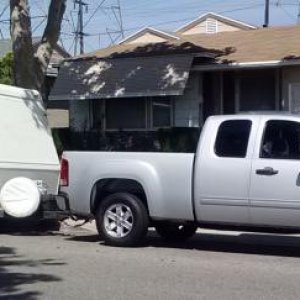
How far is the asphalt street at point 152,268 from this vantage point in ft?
26.4

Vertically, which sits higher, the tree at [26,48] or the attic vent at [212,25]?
the attic vent at [212,25]

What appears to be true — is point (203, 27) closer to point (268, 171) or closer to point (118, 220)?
point (118, 220)

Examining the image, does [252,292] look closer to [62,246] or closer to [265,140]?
[265,140]

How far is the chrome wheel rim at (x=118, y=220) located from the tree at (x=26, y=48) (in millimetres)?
5535

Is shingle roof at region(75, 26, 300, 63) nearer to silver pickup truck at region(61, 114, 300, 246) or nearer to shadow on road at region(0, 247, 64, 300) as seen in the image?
silver pickup truck at region(61, 114, 300, 246)

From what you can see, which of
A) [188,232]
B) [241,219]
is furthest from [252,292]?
[188,232]

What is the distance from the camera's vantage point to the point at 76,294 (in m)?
7.90

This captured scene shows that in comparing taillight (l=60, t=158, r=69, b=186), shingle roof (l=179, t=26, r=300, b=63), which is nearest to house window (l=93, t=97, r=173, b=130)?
shingle roof (l=179, t=26, r=300, b=63)

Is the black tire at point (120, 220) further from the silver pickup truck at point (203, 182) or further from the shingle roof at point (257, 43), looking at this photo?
the shingle roof at point (257, 43)

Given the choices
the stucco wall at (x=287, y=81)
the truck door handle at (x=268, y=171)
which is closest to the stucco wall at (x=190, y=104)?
the stucco wall at (x=287, y=81)

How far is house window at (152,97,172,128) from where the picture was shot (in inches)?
838

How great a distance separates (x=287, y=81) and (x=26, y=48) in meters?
7.04

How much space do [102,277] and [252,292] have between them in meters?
1.76

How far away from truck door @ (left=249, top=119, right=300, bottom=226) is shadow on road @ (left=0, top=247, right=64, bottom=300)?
2.74 m
